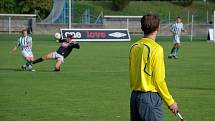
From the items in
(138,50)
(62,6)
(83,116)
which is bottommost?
(83,116)

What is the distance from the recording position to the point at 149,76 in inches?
304

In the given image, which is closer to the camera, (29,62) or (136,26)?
(29,62)

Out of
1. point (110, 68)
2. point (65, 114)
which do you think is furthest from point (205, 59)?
point (65, 114)

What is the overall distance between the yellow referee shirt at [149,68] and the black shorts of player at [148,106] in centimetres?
8

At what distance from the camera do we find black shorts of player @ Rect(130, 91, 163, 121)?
7740mm

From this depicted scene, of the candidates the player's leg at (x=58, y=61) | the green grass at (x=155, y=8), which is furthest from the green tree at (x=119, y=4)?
the player's leg at (x=58, y=61)

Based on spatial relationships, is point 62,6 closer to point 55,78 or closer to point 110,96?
point 55,78

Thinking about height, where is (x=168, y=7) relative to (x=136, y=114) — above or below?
above

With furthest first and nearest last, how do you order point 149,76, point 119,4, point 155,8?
point 155,8
point 119,4
point 149,76

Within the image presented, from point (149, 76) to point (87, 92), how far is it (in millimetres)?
8620

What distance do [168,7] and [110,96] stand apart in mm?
72006

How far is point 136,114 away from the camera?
7902 millimetres

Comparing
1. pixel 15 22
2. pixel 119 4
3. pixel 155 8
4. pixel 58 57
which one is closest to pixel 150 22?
pixel 58 57

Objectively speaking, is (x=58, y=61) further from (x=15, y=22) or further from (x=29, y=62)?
(x=15, y=22)
